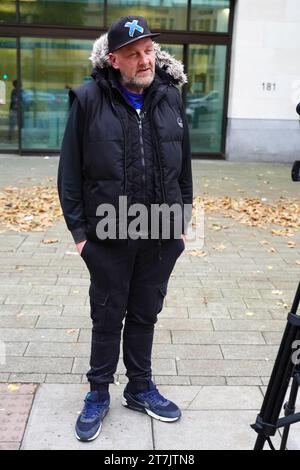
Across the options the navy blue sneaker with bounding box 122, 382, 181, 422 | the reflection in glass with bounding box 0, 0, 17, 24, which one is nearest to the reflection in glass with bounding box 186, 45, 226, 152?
the reflection in glass with bounding box 0, 0, 17, 24

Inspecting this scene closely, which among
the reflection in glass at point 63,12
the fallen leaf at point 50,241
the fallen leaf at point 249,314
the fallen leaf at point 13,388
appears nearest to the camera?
the fallen leaf at point 13,388

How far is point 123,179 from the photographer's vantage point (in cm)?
279

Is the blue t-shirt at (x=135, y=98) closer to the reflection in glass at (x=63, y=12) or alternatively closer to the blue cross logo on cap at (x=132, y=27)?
the blue cross logo on cap at (x=132, y=27)

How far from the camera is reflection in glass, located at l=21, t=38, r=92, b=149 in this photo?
12641 millimetres

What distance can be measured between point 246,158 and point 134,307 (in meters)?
10.5

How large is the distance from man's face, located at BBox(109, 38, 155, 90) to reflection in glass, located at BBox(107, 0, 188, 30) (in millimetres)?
10540

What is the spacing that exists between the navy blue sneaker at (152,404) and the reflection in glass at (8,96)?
10804 millimetres

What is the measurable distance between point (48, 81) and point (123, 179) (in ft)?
35.5

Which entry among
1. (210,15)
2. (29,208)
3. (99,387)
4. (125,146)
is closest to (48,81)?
(210,15)

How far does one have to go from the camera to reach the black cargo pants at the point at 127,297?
9.57ft

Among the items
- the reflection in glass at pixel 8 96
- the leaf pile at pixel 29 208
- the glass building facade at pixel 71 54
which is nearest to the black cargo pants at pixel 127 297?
the leaf pile at pixel 29 208

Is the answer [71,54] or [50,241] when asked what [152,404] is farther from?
[71,54]
